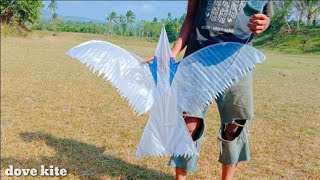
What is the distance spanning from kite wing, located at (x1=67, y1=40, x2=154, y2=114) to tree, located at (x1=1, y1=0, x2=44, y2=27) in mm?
25685

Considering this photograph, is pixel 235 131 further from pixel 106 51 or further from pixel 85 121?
pixel 85 121

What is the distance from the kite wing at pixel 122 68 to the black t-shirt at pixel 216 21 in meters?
0.35

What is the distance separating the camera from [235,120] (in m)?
2.30

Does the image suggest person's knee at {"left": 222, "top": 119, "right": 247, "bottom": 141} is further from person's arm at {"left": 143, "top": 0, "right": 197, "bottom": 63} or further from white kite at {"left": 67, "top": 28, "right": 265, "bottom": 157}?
person's arm at {"left": 143, "top": 0, "right": 197, "bottom": 63}

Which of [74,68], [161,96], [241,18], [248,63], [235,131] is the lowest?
[74,68]

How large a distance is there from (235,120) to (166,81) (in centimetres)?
48

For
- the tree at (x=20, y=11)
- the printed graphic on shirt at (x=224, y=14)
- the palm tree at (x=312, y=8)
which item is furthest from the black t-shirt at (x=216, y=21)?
the tree at (x=20, y=11)

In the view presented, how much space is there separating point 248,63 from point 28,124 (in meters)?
2.87

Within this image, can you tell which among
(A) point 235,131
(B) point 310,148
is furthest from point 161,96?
(B) point 310,148

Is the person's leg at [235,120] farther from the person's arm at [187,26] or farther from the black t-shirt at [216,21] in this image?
the person's arm at [187,26]

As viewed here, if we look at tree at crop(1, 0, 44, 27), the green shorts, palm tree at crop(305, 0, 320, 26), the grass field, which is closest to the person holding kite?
the green shorts

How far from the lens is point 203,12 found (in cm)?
219

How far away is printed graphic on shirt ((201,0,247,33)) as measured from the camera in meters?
2.12

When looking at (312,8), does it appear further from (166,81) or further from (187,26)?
(166,81)
